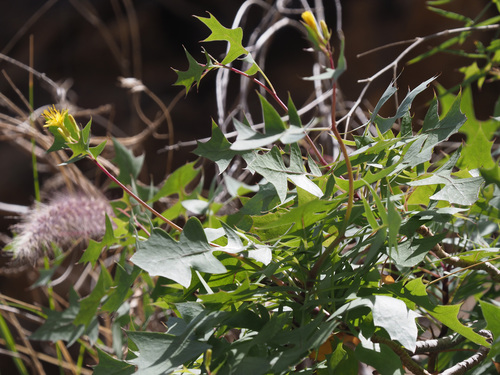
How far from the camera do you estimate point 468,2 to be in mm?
1431

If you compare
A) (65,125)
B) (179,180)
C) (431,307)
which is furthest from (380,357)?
(179,180)

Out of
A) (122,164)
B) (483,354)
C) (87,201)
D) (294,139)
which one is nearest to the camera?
(294,139)

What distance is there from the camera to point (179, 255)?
34 cm

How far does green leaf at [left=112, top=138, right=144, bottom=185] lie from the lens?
2.22 feet

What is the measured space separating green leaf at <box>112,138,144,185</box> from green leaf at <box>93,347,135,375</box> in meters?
0.31

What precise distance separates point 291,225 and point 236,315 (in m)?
0.07

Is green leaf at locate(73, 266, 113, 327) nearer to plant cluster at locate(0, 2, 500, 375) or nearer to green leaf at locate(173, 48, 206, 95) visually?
plant cluster at locate(0, 2, 500, 375)

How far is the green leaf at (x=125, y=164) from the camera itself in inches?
26.7

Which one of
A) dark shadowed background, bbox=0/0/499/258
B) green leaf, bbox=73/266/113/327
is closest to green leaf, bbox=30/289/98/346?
green leaf, bbox=73/266/113/327

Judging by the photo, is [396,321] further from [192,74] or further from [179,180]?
[179,180]

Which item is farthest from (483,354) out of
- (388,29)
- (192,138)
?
(192,138)

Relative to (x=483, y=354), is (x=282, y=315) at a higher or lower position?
higher

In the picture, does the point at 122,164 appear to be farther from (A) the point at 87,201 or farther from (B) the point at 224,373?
(B) the point at 224,373

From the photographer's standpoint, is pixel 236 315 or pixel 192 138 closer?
pixel 236 315
